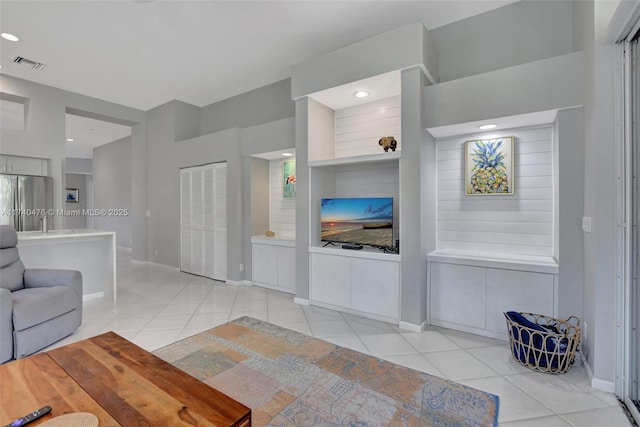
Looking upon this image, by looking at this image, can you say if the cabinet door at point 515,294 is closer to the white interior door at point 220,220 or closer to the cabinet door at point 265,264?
the cabinet door at point 265,264

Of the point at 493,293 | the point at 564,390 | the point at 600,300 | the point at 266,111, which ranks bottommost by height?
the point at 564,390

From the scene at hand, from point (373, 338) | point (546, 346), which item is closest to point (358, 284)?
point (373, 338)

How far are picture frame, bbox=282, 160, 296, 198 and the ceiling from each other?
49.4 inches

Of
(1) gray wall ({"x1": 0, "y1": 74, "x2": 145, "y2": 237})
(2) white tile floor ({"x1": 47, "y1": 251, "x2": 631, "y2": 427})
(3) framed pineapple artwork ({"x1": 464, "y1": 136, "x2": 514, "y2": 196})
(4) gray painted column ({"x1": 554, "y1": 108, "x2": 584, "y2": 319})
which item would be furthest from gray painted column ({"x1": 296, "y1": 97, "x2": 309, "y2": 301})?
(1) gray wall ({"x1": 0, "y1": 74, "x2": 145, "y2": 237})

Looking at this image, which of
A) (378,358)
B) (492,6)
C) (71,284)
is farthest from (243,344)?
(492,6)

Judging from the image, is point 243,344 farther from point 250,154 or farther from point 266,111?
point 266,111

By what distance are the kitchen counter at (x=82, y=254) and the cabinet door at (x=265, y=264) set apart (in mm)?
1855

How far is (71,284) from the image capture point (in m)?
2.94

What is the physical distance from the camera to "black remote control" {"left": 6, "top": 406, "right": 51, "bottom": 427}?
1077 millimetres

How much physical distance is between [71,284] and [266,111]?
3622mm

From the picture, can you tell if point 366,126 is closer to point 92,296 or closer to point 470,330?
point 470,330

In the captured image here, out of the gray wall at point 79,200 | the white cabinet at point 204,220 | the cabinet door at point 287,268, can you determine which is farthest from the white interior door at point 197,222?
Answer: the gray wall at point 79,200

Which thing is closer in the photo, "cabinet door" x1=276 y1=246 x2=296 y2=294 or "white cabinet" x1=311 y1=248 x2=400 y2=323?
"white cabinet" x1=311 y1=248 x2=400 y2=323

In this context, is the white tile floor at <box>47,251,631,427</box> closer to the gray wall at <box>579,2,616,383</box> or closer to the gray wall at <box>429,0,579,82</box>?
the gray wall at <box>579,2,616,383</box>
